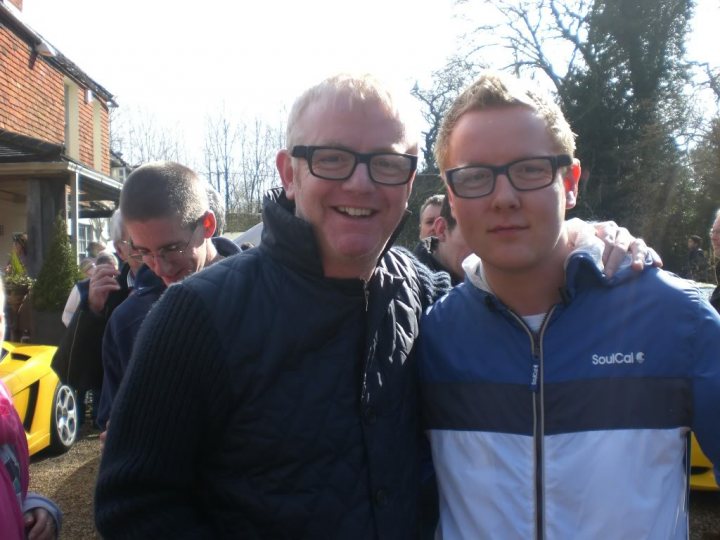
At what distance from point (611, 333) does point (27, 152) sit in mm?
10313

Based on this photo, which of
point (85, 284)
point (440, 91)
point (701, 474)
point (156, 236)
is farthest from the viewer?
point (440, 91)

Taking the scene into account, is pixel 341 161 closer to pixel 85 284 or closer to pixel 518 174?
pixel 518 174

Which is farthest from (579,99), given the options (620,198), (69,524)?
(69,524)

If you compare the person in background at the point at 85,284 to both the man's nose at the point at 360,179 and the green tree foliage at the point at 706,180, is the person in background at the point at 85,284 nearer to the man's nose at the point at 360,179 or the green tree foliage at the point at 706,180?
the man's nose at the point at 360,179

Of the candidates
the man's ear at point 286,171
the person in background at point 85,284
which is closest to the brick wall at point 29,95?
the person in background at point 85,284

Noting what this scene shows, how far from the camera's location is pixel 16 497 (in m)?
2.38

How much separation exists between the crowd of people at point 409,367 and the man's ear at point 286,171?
10mm

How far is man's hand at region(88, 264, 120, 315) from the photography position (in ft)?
11.6

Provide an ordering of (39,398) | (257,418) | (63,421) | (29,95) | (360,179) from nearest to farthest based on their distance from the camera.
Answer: (257,418), (360,179), (39,398), (63,421), (29,95)

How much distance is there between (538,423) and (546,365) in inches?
6.2

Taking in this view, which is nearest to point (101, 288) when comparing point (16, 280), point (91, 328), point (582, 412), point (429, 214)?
point (91, 328)

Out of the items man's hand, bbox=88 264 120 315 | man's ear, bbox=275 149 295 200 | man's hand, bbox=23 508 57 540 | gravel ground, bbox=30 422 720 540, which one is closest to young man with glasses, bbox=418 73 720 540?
man's ear, bbox=275 149 295 200

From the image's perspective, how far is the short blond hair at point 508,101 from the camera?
6.51 ft

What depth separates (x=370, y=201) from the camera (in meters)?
1.80
